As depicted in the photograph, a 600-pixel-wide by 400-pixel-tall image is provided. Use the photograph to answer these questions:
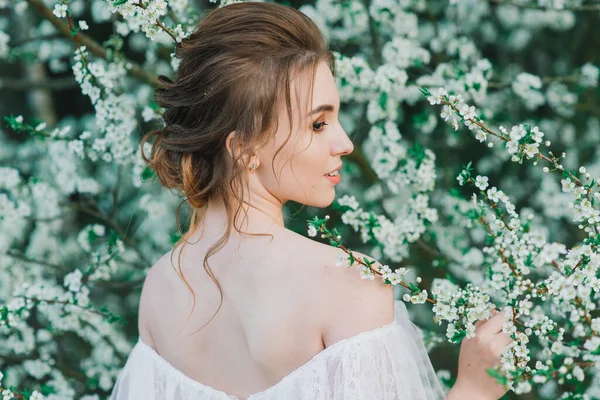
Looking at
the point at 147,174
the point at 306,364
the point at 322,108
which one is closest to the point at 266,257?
the point at 306,364

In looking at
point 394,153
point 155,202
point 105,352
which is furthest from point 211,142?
point 105,352

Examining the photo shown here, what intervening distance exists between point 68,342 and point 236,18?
7.50 ft

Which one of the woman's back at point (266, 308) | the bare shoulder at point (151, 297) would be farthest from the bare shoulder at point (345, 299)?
the bare shoulder at point (151, 297)

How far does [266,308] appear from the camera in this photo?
147 centimetres

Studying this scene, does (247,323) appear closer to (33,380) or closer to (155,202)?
(155,202)

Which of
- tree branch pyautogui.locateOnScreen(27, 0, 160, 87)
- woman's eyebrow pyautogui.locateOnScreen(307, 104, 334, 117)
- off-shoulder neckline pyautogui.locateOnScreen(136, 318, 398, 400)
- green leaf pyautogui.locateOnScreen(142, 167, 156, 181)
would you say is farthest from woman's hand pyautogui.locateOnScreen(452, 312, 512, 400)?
tree branch pyautogui.locateOnScreen(27, 0, 160, 87)

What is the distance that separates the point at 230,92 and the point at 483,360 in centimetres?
74

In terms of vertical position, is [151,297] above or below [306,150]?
below

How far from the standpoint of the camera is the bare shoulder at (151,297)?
1.74 m

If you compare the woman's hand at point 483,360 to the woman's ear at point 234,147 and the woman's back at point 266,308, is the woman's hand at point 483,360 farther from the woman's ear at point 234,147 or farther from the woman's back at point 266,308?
the woman's ear at point 234,147

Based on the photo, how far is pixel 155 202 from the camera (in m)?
2.80

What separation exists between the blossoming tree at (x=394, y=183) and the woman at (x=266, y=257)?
0.08 m

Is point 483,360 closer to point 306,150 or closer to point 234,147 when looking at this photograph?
point 306,150

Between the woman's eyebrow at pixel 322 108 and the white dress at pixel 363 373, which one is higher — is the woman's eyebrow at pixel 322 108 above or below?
above
